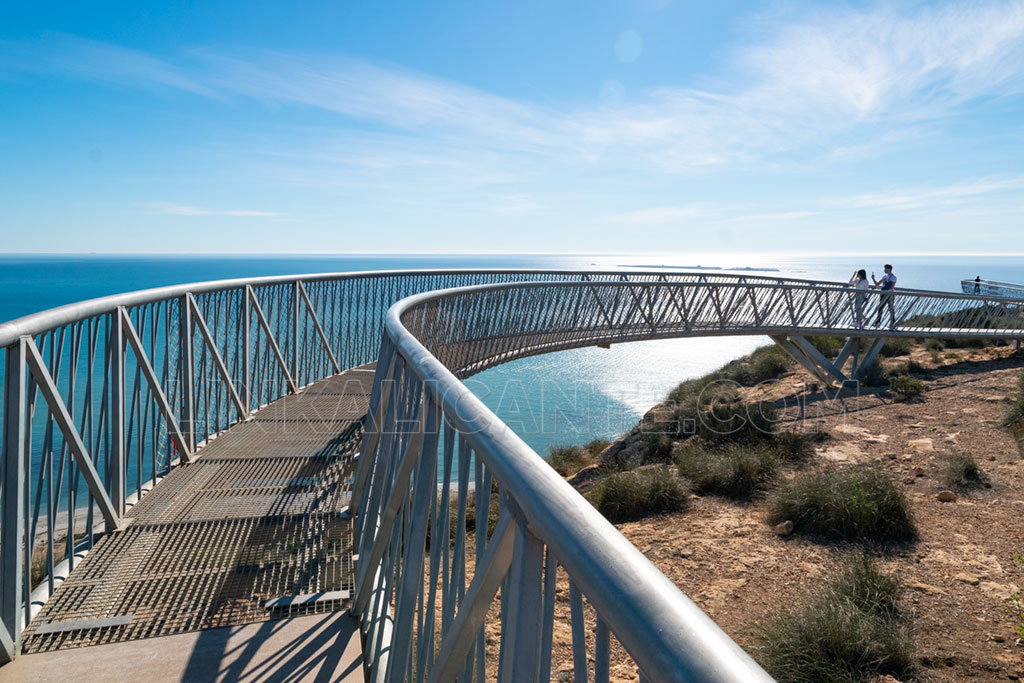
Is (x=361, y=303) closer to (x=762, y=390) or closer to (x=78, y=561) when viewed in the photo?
(x=78, y=561)

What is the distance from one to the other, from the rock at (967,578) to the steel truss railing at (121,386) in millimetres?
6584

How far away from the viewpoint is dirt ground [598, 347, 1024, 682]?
473 cm

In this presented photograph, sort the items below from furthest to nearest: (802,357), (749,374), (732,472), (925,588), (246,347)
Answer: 1. (749,374)
2. (802,357)
3. (732,472)
4. (246,347)
5. (925,588)

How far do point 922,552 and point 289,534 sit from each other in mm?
6126

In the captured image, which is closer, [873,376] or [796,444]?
[796,444]

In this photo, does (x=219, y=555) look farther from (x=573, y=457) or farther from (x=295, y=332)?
(x=573, y=457)

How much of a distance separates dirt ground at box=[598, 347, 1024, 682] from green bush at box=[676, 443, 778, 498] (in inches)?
13.4

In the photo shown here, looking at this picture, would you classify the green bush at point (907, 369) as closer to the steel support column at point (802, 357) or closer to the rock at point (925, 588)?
the steel support column at point (802, 357)

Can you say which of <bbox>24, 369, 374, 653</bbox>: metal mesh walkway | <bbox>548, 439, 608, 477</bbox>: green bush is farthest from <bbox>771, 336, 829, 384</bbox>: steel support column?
<bbox>24, 369, 374, 653</bbox>: metal mesh walkway

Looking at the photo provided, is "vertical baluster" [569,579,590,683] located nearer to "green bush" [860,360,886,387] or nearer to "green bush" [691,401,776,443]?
"green bush" [691,401,776,443]

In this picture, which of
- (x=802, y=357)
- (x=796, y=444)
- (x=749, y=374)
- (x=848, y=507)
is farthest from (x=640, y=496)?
(x=749, y=374)

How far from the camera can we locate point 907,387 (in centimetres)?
1449

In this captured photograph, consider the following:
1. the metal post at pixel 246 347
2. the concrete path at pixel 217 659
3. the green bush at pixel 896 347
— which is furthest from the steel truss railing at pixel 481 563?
the green bush at pixel 896 347

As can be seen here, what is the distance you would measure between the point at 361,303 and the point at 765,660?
306 inches
